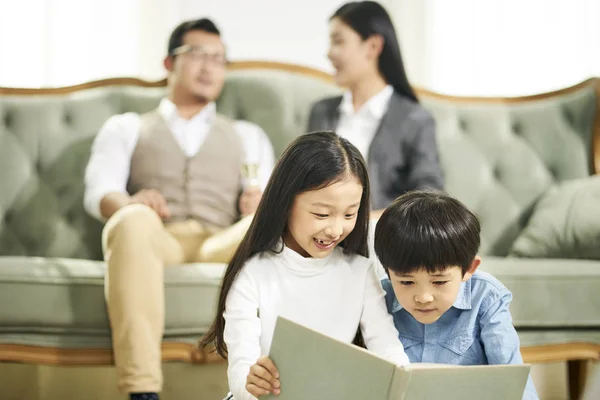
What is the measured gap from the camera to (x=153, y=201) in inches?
85.4

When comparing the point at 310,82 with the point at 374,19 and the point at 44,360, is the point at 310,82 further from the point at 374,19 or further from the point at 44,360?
the point at 44,360

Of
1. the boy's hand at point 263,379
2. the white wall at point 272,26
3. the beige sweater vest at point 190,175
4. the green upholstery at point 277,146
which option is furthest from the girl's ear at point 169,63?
the boy's hand at point 263,379

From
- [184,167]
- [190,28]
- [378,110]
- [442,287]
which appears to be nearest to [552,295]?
[378,110]

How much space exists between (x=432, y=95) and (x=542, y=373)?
1053 mm

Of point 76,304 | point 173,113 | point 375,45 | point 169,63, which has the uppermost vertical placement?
point 375,45

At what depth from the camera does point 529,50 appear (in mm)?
3070

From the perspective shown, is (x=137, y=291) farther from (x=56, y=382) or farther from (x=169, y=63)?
(x=169, y=63)

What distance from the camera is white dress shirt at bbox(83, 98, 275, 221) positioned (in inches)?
89.8

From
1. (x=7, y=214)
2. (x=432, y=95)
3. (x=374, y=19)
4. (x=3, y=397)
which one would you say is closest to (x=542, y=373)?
(x=432, y=95)

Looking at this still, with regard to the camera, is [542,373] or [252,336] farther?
[542,373]

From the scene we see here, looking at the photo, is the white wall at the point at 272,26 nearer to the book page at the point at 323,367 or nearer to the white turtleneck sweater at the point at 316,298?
the white turtleneck sweater at the point at 316,298

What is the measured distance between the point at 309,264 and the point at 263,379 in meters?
0.26

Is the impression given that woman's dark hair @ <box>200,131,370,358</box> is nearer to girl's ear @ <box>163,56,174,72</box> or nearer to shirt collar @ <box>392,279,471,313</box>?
shirt collar @ <box>392,279,471,313</box>

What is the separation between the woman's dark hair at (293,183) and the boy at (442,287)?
0.33 ft
